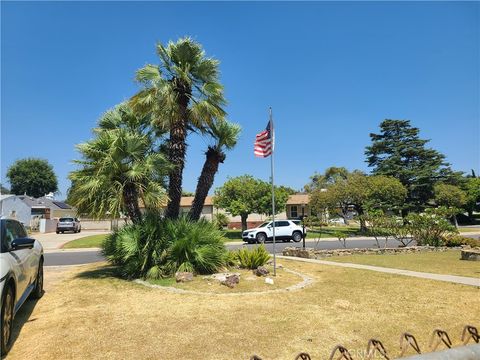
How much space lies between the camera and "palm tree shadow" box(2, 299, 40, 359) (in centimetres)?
566

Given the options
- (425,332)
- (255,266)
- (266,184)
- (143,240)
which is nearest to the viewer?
(425,332)

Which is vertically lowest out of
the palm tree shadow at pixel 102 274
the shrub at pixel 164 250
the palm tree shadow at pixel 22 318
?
the palm tree shadow at pixel 22 318

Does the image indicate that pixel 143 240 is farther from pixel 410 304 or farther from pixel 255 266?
pixel 410 304

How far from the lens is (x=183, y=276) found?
31.8 ft

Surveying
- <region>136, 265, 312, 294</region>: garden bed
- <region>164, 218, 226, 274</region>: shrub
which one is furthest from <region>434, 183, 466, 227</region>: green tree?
<region>164, 218, 226, 274</region>: shrub

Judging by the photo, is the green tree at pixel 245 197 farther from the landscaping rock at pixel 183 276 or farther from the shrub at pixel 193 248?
the landscaping rock at pixel 183 276

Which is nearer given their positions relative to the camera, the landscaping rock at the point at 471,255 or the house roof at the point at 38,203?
the landscaping rock at the point at 471,255

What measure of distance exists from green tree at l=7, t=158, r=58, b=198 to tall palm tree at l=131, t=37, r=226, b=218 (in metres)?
70.5

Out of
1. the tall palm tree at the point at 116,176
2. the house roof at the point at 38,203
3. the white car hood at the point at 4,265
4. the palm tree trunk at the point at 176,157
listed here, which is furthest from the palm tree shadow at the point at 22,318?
the house roof at the point at 38,203

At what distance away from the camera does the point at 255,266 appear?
38.3 ft

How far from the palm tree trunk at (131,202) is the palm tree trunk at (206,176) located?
2067mm

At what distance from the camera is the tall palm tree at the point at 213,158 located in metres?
13.1

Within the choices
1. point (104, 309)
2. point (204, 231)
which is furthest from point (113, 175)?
point (104, 309)

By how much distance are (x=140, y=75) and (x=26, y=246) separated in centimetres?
838
